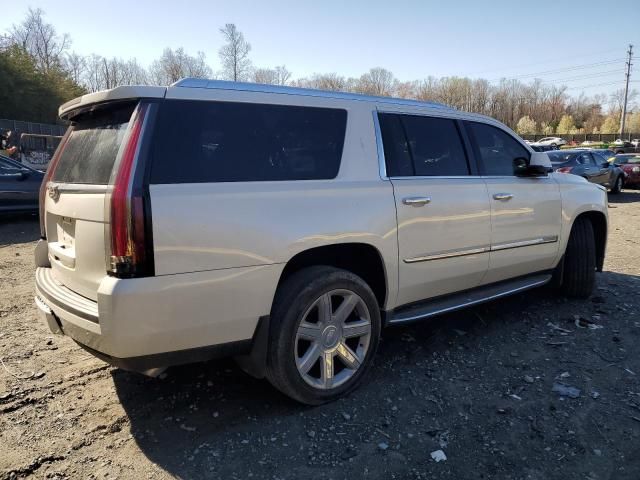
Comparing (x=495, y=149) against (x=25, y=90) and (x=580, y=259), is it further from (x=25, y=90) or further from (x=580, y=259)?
(x=25, y=90)

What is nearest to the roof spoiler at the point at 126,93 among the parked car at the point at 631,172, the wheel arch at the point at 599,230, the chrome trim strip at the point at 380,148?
the chrome trim strip at the point at 380,148

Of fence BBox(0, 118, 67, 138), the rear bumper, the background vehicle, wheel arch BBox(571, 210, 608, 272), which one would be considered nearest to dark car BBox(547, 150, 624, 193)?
wheel arch BBox(571, 210, 608, 272)

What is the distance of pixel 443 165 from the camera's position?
12.9 ft

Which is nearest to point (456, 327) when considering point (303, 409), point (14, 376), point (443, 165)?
point (443, 165)

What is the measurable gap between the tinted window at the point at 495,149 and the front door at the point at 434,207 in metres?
0.22

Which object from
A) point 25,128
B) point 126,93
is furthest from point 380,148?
point 25,128

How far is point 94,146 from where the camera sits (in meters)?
2.92

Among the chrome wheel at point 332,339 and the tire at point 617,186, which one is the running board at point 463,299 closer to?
the chrome wheel at point 332,339

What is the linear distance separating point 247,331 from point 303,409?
0.73m

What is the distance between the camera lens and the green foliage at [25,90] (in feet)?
130

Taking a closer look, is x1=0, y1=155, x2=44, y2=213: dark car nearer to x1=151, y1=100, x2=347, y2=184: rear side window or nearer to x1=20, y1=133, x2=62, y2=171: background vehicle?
x1=20, y1=133, x2=62, y2=171: background vehicle

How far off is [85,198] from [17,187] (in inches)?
342

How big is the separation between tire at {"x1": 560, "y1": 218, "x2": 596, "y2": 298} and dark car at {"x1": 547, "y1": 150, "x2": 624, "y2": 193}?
449 inches

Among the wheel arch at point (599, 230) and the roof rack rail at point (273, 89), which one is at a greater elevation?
the roof rack rail at point (273, 89)
